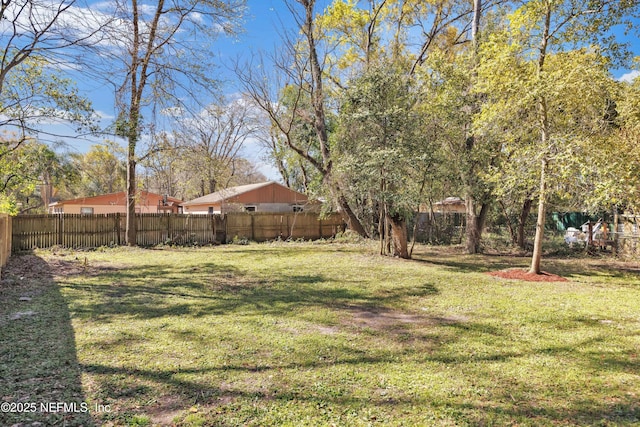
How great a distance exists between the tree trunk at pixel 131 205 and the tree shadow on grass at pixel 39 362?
26.2ft

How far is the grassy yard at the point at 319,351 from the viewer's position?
2.90 metres

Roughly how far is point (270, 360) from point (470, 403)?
1920 millimetres

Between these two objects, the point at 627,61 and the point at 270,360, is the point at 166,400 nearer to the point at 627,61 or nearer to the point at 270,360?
the point at 270,360

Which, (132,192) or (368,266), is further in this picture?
(132,192)

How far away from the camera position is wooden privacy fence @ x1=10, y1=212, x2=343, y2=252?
1339 cm

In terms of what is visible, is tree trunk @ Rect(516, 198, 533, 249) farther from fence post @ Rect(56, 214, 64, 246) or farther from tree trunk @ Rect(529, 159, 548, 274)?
fence post @ Rect(56, 214, 64, 246)

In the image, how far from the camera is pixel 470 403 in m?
3.02

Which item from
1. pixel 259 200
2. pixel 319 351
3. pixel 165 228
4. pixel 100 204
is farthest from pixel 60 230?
pixel 100 204

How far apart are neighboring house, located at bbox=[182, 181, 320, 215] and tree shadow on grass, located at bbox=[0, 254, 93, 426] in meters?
14.9

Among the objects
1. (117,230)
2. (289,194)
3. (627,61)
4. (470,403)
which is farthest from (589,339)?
(289,194)

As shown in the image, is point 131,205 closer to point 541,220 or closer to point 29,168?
point 29,168

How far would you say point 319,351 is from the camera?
4125 millimetres

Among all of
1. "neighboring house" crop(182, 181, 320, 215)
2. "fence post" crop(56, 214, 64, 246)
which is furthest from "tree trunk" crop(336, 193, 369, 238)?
"fence post" crop(56, 214, 64, 246)

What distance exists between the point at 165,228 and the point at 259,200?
6.94 m
